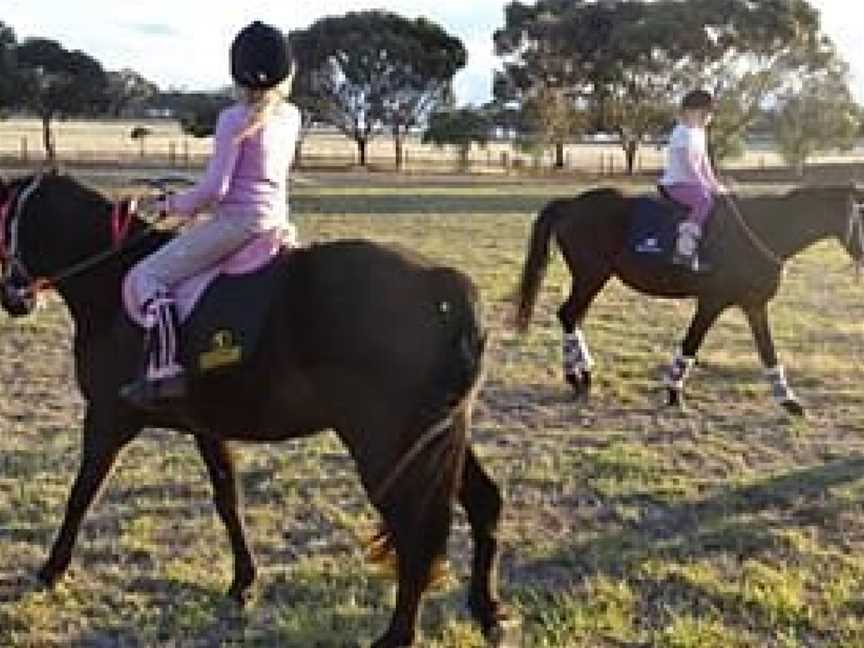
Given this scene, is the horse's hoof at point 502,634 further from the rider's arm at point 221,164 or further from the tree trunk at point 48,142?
the tree trunk at point 48,142

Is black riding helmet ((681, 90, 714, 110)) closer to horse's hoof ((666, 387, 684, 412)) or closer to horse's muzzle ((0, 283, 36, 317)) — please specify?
horse's hoof ((666, 387, 684, 412))

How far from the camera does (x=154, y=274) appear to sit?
5238 mm

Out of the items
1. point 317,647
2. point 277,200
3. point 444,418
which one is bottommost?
point 317,647

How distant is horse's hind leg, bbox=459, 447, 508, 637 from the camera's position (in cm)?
532

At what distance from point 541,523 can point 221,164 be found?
9.82 feet

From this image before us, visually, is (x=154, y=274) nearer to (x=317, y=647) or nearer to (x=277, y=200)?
(x=277, y=200)

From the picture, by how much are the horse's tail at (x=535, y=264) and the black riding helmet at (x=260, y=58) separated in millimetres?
5338

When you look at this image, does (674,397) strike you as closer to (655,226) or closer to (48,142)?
(655,226)

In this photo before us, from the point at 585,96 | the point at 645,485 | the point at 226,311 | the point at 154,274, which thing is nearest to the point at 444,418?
the point at 226,311

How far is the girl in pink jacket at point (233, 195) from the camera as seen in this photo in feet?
16.5

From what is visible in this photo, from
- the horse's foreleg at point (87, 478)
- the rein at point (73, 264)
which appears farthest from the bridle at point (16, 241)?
the horse's foreleg at point (87, 478)

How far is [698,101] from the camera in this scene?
389 inches

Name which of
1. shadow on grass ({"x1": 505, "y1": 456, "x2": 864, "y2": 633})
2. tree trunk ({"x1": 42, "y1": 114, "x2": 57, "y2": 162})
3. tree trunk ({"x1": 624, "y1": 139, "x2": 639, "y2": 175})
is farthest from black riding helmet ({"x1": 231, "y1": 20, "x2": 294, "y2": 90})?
tree trunk ({"x1": 624, "y1": 139, "x2": 639, "y2": 175})

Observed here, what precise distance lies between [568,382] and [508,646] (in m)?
5.17
